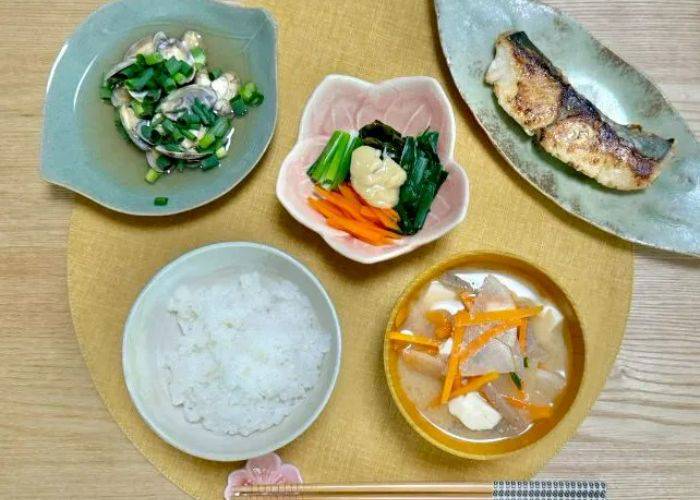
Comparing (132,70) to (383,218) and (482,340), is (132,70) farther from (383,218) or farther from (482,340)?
(482,340)

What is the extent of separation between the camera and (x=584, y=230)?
2.27m

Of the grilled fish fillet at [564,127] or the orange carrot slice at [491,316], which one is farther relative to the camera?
the grilled fish fillet at [564,127]

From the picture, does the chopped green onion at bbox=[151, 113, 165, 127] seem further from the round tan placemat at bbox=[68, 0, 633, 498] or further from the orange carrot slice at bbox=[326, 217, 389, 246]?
the orange carrot slice at bbox=[326, 217, 389, 246]

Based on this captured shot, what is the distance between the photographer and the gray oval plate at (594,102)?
2264 millimetres

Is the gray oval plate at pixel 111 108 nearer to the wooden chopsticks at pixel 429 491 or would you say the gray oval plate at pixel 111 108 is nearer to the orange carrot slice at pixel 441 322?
the orange carrot slice at pixel 441 322

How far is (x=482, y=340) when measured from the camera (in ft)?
6.81

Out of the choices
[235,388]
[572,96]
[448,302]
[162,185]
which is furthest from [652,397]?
[162,185]

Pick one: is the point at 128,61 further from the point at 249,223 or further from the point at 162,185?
the point at 249,223

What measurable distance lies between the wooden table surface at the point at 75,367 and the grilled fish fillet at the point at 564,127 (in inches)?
10.0

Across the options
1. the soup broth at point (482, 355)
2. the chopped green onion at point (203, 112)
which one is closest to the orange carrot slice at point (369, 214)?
the soup broth at point (482, 355)

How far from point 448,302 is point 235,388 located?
0.74m

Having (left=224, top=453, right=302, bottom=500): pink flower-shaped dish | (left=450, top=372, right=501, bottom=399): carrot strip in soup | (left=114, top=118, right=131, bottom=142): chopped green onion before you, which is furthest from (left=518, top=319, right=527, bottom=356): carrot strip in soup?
(left=114, top=118, right=131, bottom=142): chopped green onion

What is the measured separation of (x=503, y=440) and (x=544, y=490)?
187 millimetres

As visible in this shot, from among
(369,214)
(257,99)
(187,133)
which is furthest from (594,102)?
(187,133)
